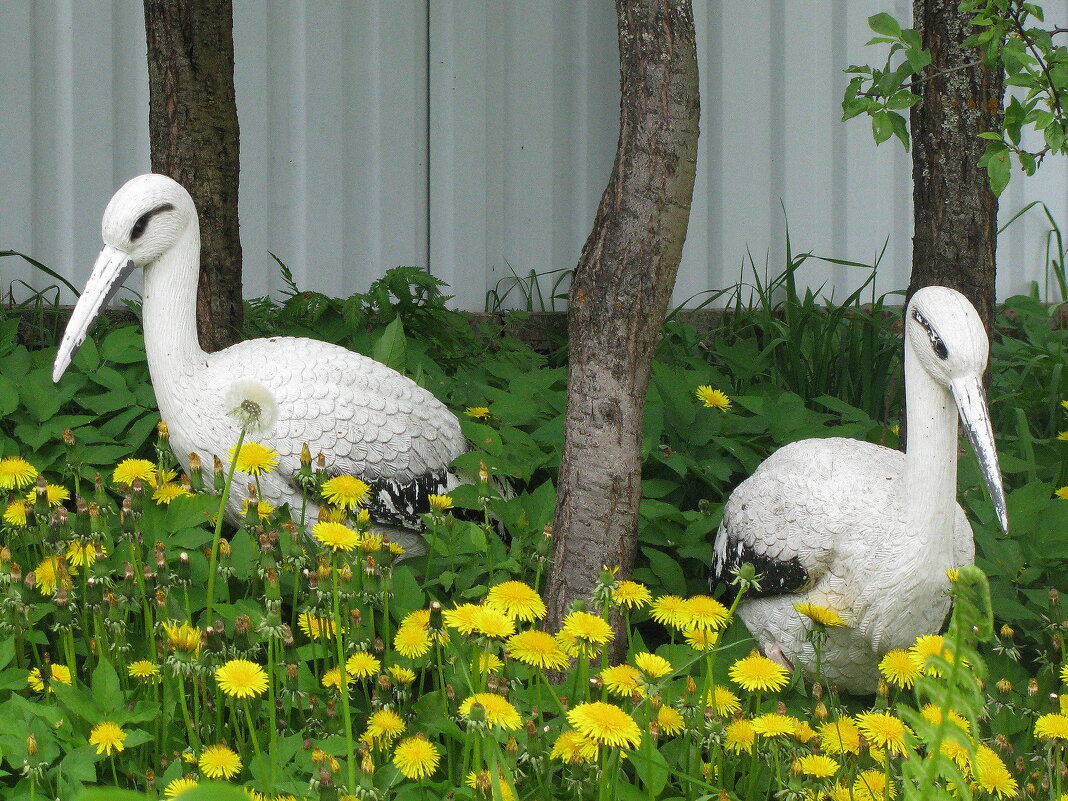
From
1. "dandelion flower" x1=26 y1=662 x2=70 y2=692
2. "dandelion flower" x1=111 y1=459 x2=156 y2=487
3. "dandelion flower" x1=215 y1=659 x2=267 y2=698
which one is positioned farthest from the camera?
"dandelion flower" x1=111 y1=459 x2=156 y2=487

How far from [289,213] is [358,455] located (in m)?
2.12

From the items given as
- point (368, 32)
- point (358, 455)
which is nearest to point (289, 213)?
point (368, 32)

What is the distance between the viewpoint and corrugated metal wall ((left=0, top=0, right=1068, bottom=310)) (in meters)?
4.43

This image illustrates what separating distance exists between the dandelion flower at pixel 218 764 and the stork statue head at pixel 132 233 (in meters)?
1.51

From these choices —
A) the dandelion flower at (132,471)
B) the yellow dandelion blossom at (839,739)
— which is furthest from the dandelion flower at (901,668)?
the dandelion flower at (132,471)

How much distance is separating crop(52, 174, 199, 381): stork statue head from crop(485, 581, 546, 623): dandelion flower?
1.62 meters

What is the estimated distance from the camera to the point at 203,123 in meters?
3.68

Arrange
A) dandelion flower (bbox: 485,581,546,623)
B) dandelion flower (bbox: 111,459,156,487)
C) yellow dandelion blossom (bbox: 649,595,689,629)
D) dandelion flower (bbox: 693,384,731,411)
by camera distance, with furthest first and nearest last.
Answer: dandelion flower (bbox: 693,384,731,411) < dandelion flower (bbox: 111,459,156,487) < yellow dandelion blossom (bbox: 649,595,689,629) < dandelion flower (bbox: 485,581,546,623)

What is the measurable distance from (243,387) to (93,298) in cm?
45

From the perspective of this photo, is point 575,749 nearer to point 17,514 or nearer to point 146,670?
point 146,670

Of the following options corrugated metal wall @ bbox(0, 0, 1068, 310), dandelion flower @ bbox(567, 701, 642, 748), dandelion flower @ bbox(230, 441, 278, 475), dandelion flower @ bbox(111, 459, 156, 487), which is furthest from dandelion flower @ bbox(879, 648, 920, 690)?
corrugated metal wall @ bbox(0, 0, 1068, 310)

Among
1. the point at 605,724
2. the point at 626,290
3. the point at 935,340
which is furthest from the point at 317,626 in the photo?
the point at 935,340

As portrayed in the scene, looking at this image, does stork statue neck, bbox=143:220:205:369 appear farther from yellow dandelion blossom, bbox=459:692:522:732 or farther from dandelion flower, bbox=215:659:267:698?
yellow dandelion blossom, bbox=459:692:522:732

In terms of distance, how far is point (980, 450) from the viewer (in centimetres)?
238
